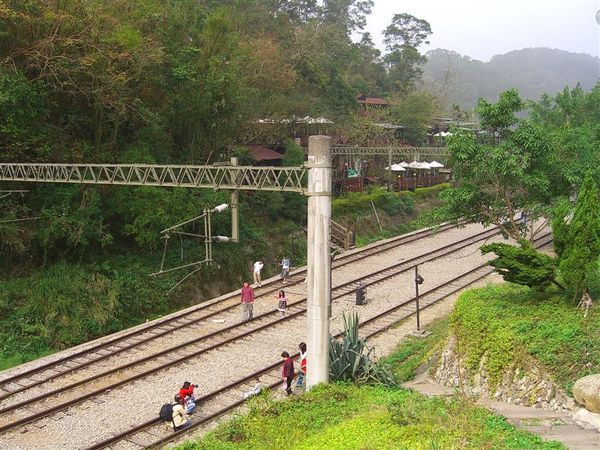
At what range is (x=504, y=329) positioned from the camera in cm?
1149

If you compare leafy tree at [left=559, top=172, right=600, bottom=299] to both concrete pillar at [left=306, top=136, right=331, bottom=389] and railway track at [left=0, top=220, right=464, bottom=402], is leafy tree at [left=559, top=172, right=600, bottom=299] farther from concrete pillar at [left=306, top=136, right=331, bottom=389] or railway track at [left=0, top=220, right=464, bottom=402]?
railway track at [left=0, top=220, right=464, bottom=402]

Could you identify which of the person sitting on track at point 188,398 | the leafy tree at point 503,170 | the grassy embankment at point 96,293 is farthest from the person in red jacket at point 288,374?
the grassy embankment at point 96,293

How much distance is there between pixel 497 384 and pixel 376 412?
298 centimetres

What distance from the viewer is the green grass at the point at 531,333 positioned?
10.4 m

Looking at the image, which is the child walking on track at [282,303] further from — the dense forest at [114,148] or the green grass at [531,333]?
the green grass at [531,333]

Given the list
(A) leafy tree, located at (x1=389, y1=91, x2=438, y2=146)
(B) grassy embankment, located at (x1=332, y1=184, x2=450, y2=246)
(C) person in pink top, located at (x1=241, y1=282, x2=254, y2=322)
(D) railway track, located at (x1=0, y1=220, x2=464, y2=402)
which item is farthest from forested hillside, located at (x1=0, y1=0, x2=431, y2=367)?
(A) leafy tree, located at (x1=389, y1=91, x2=438, y2=146)

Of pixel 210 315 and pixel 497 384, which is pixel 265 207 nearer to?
pixel 210 315

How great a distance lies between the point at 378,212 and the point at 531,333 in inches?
1011

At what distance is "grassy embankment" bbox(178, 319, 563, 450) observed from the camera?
328 inches

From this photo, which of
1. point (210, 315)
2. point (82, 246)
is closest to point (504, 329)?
point (210, 315)

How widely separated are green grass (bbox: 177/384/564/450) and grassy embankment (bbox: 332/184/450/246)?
21173 mm

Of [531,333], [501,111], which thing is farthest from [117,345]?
[501,111]

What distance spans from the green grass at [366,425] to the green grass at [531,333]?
1.72 m

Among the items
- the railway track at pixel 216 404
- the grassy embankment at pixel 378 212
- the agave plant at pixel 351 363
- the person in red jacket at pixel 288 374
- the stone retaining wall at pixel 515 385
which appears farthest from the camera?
the grassy embankment at pixel 378 212
